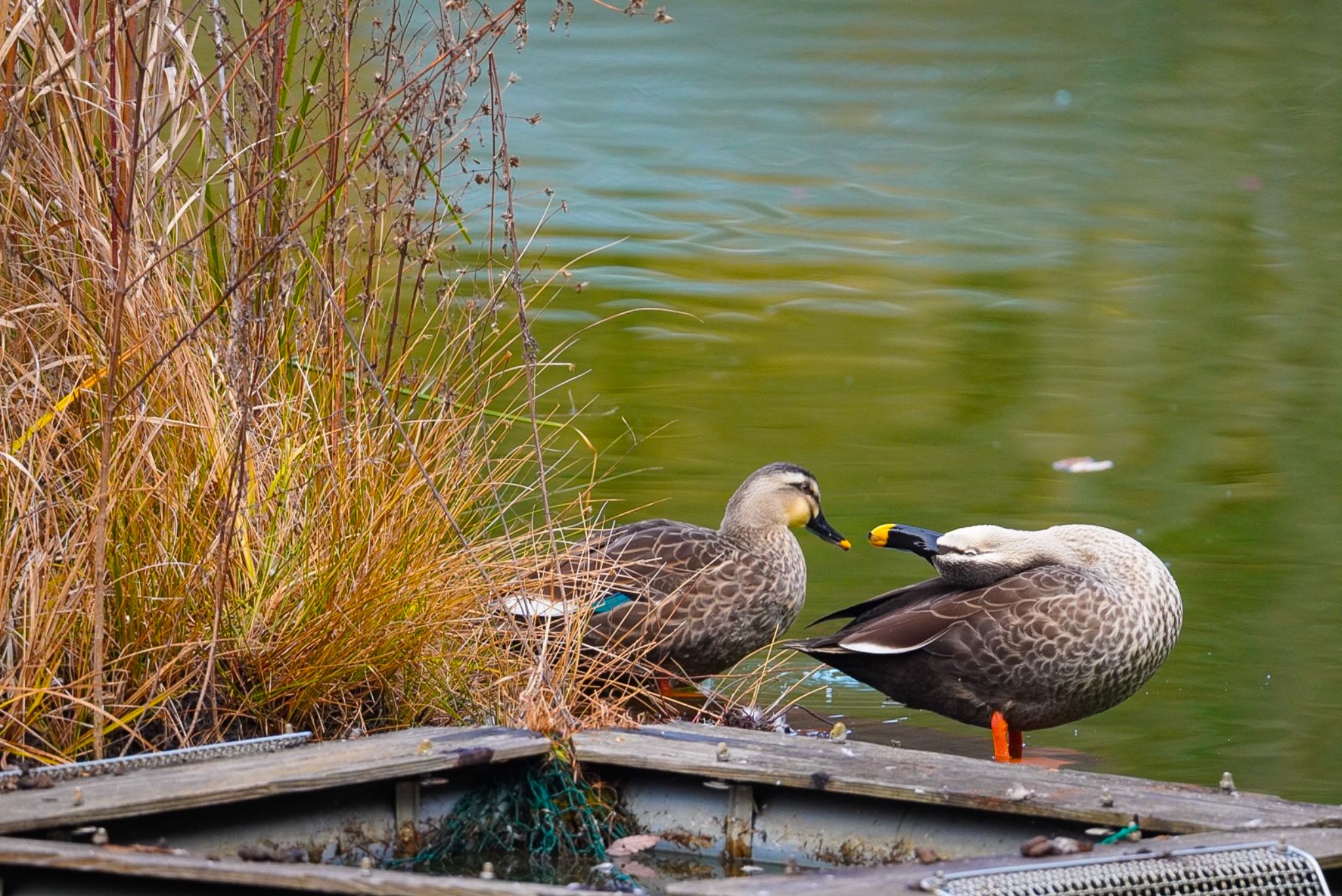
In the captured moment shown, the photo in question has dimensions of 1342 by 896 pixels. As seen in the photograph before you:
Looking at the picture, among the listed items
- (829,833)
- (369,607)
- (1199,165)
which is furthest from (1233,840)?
(1199,165)

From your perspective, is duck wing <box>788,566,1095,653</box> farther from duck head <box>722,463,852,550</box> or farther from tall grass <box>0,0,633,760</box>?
tall grass <box>0,0,633,760</box>

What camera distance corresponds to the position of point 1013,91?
18.0 meters

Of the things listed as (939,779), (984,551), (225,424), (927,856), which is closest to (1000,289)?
(984,551)

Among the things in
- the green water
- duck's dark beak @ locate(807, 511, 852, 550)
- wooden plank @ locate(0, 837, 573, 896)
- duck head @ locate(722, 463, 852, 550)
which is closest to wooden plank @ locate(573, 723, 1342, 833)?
wooden plank @ locate(0, 837, 573, 896)

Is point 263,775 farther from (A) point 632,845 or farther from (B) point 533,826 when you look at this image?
(A) point 632,845

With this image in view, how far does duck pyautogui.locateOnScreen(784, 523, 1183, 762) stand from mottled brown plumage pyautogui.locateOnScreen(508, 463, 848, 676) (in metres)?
0.19

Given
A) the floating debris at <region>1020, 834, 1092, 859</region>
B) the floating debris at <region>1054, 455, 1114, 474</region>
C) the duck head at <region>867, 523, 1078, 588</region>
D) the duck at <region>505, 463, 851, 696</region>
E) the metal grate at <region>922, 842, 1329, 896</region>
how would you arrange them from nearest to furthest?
the metal grate at <region>922, 842, 1329, 896</region> < the floating debris at <region>1020, 834, 1092, 859</region> < the duck at <region>505, 463, 851, 696</region> < the duck head at <region>867, 523, 1078, 588</region> < the floating debris at <region>1054, 455, 1114, 474</region>

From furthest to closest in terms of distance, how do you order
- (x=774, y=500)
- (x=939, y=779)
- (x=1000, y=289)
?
(x=1000, y=289) → (x=774, y=500) → (x=939, y=779)

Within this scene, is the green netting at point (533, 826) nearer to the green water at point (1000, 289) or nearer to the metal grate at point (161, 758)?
the metal grate at point (161, 758)

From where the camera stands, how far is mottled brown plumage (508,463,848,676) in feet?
16.3

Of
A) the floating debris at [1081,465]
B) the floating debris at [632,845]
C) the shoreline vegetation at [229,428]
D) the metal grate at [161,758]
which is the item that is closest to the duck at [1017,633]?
→ the shoreline vegetation at [229,428]

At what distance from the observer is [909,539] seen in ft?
17.3

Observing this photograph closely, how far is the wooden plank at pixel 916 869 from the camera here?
10.4 feet

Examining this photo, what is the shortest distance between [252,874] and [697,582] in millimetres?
2137
